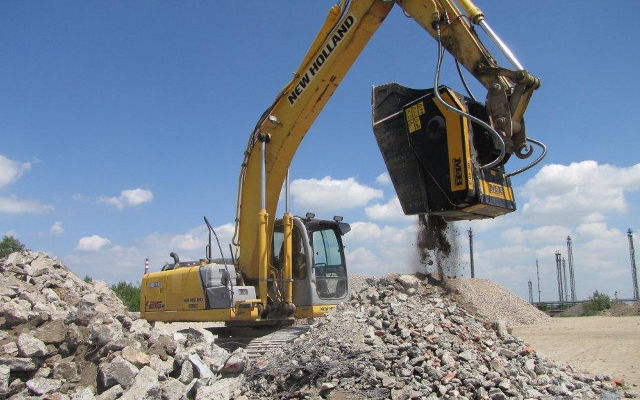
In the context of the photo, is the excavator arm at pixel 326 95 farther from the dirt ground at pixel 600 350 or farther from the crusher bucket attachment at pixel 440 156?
the dirt ground at pixel 600 350

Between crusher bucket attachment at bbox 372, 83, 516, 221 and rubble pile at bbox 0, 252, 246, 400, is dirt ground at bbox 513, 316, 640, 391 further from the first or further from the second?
rubble pile at bbox 0, 252, 246, 400

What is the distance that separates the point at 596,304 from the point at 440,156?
2806 cm

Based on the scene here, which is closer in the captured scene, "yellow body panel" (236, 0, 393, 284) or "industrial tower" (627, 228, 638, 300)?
"yellow body panel" (236, 0, 393, 284)

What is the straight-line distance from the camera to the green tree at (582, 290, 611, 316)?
29.0 metres

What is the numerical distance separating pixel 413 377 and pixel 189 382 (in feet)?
8.44

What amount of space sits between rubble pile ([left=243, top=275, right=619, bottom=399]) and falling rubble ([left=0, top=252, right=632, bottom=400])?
1 centimetres

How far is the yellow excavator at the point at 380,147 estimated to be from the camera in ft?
19.5

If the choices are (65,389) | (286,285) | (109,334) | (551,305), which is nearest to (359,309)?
(286,285)

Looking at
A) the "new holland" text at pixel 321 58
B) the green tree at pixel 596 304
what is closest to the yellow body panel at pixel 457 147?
the "new holland" text at pixel 321 58

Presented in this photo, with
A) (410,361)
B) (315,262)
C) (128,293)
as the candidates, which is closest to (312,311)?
(315,262)

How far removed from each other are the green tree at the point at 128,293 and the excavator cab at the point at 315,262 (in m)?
13.6

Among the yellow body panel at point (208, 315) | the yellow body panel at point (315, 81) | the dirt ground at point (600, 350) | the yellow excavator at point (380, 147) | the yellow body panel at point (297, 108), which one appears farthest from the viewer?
the dirt ground at point (600, 350)

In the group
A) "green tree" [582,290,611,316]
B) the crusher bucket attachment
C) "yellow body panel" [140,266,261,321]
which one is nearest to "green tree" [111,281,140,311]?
"yellow body panel" [140,266,261,321]

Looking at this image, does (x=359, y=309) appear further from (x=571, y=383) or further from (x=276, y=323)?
(x=571, y=383)
